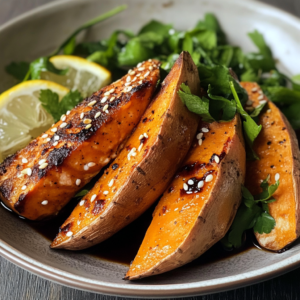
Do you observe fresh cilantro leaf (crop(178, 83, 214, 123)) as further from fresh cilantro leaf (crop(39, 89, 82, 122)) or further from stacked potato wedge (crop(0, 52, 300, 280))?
fresh cilantro leaf (crop(39, 89, 82, 122))

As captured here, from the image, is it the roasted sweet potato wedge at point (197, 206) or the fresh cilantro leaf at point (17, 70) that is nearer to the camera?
Answer: the roasted sweet potato wedge at point (197, 206)

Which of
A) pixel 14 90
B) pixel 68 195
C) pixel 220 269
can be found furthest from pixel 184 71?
pixel 14 90

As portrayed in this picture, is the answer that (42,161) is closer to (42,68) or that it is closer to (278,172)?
(42,68)

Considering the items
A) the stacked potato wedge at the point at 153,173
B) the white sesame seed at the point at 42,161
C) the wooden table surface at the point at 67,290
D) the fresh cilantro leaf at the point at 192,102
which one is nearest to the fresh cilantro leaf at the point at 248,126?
the stacked potato wedge at the point at 153,173

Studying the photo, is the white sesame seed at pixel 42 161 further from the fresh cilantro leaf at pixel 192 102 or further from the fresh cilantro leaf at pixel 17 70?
the fresh cilantro leaf at pixel 17 70

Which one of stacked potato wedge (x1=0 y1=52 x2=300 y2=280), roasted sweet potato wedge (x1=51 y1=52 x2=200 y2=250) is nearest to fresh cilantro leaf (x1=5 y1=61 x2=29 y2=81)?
stacked potato wedge (x1=0 y1=52 x2=300 y2=280)

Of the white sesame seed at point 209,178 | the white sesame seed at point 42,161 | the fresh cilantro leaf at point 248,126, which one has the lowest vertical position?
the white sesame seed at point 42,161
